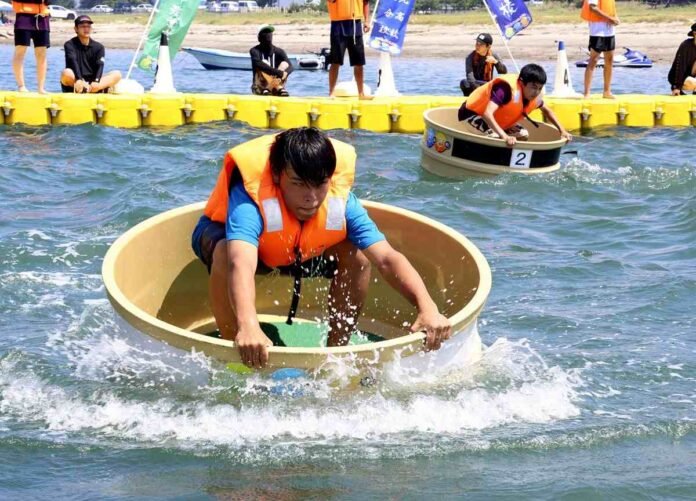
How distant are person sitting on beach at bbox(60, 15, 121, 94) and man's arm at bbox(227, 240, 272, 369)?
353 inches

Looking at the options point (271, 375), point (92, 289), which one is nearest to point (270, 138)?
point (271, 375)

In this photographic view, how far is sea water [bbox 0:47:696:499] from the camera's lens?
4.22 metres

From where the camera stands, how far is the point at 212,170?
10.9 metres

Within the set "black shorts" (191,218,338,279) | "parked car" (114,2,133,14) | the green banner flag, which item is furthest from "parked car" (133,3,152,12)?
"black shorts" (191,218,338,279)

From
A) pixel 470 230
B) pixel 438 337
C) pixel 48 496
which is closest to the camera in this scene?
pixel 48 496

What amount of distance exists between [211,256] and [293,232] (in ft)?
1.62

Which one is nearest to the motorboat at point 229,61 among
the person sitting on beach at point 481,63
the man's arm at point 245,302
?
the person sitting on beach at point 481,63

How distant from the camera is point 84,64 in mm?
13406

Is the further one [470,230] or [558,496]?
[470,230]

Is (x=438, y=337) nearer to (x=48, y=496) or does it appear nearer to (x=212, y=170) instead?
(x=48, y=496)

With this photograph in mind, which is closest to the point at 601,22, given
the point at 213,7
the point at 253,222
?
the point at 253,222

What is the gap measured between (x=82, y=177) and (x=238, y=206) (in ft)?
19.7

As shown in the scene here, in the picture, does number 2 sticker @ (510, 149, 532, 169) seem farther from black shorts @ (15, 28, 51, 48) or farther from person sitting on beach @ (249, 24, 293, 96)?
black shorts @ (15, 28, 51, 48)

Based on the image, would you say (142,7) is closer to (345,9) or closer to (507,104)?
(345,9)
